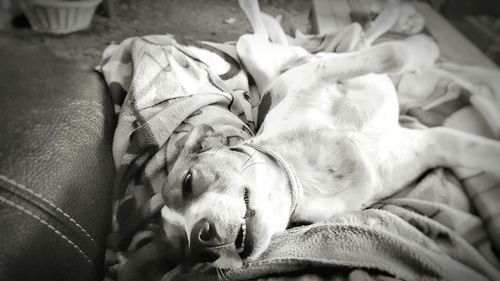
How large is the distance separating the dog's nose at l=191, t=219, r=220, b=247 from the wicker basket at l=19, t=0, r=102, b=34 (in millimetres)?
1844

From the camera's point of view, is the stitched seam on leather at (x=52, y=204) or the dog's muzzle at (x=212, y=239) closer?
the stitched seam on leather at (x=52, y=204)

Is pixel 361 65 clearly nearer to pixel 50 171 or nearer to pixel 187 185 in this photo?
pixel 187 185

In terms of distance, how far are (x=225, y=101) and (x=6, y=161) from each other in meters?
0.76

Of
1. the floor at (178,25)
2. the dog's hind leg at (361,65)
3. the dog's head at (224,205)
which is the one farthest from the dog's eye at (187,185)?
the floor at (178,25)

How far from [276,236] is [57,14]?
75.4 inches

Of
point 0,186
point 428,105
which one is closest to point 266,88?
point 428,105

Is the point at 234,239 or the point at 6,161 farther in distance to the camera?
the point at 234,239

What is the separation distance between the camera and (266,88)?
63.1 inches

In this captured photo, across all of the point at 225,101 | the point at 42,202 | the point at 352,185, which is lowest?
the point at 352,185

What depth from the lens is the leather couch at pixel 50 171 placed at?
0.73 meters

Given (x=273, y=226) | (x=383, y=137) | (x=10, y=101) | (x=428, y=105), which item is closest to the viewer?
(x=10, y=101)

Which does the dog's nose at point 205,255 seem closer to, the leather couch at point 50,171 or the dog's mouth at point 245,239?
the dog's mouth at point 245,239

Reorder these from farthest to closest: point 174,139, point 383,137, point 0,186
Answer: point 383,137 → point 174,139 → point 0,186

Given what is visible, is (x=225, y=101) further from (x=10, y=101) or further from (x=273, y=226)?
(x=10, y=101)
